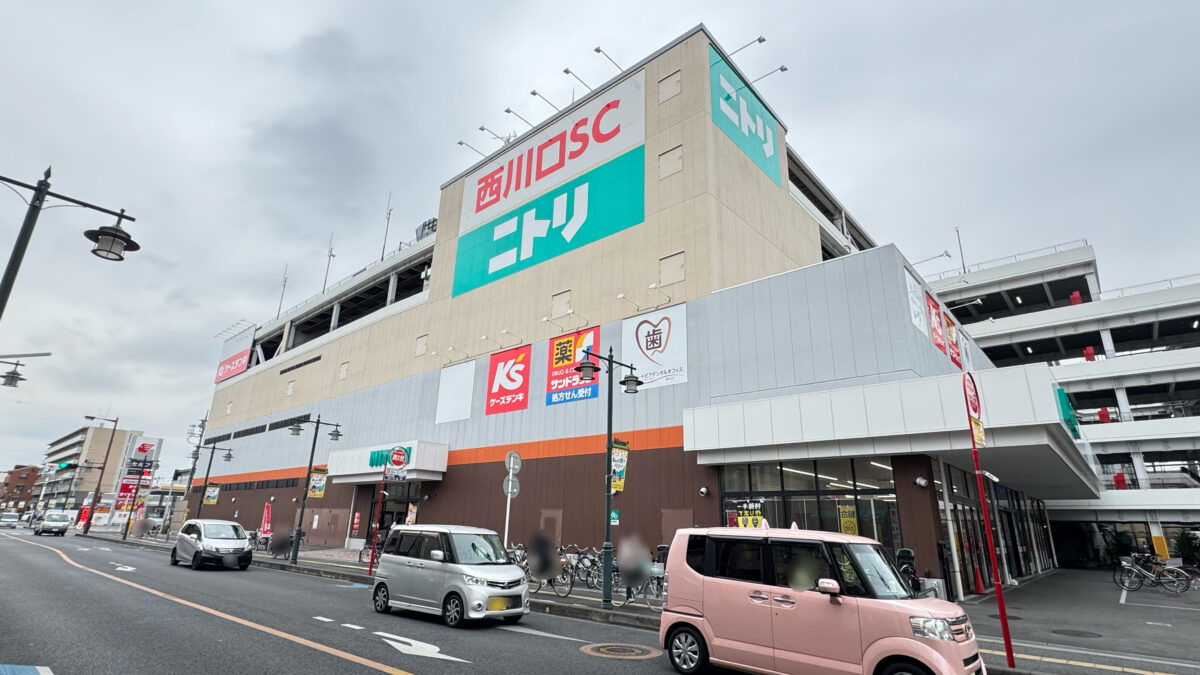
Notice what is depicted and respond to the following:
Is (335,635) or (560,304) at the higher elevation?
(560,304)

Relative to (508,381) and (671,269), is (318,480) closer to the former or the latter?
(508,381)

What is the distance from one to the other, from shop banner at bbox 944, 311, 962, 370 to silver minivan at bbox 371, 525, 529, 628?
59.2 feet

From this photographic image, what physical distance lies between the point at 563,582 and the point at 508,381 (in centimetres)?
1206

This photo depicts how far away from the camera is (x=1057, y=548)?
3594 centimetres

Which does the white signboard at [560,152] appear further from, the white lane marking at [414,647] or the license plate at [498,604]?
the white lane marking at [414,647]

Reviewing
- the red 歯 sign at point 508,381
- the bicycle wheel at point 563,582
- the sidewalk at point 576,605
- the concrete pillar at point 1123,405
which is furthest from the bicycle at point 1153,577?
the red 歯 sign at point 508,381

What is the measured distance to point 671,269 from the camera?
2220cm

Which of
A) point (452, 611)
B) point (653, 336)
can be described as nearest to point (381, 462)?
point (653, 336)

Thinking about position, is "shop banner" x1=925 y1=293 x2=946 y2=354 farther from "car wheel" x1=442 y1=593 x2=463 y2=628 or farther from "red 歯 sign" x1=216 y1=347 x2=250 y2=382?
"red 歯 sign" x1=216 y1=347 x2=250 y2=382

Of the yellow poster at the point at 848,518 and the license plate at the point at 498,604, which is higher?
the yellow poster at the point at 848,518

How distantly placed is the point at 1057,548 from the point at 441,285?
42.4m

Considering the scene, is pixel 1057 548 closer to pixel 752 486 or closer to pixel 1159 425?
pixel 1159 425

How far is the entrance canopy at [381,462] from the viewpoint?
1047 inches

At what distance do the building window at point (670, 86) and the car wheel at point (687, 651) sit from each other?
22.4m
